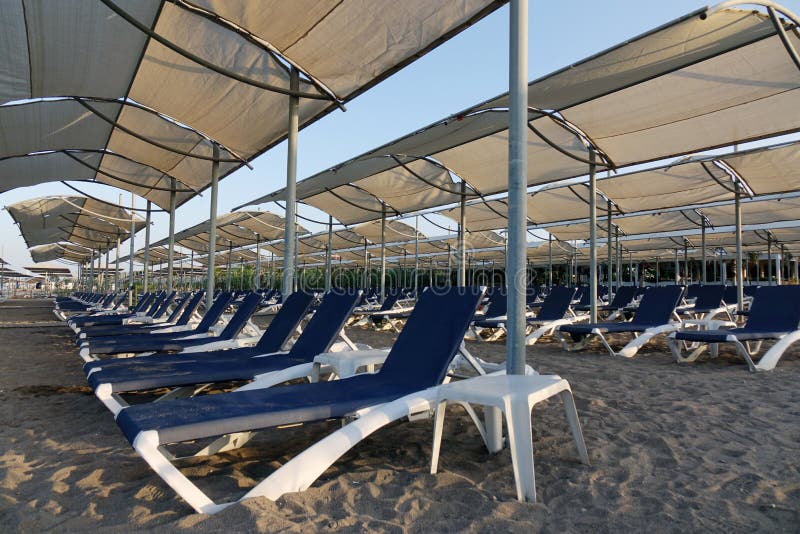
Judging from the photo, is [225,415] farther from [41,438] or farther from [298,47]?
[298,47]

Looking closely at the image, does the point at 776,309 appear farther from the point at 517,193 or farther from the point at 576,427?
the point at 576,427

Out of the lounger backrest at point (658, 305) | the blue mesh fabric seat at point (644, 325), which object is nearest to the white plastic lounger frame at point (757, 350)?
the blue mesh fabric seat at point (644, 325)

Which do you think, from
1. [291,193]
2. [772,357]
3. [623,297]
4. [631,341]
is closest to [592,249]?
[631,341]

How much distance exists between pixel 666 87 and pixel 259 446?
18.8ft

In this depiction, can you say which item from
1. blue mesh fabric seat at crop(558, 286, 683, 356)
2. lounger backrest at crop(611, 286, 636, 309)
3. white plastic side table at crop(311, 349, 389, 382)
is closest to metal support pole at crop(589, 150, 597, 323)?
blue mesh fabric seat at crop(558, 286, 683, 356)

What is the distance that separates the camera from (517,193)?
2910 mm

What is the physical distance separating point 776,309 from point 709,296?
155 inches

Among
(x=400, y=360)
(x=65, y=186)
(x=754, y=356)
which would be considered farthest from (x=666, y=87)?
(x=65, y=186)

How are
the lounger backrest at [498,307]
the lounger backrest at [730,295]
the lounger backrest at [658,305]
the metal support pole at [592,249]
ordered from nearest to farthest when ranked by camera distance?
the lounger backrest at [658,305] → the metal support pole at [592,249] → the lounger backrest at [498,307] → the lounger backrest at [730,295]

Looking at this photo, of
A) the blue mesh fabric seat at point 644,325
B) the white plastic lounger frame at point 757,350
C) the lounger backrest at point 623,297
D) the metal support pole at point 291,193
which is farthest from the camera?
the lounger backrest at point 623,297

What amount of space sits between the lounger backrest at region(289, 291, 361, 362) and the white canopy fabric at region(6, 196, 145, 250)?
30.0 feet

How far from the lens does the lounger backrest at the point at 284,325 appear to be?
4363 mm

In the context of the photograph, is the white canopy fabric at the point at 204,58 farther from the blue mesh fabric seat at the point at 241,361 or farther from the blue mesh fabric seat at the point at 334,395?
the blue mesh fabric seat at the point at 334,395

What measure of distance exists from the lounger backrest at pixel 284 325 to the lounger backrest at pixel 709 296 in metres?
8.08
